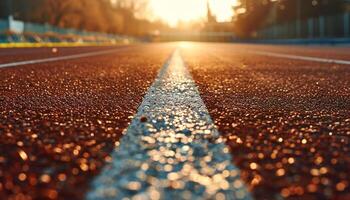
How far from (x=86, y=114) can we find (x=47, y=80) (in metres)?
2.06

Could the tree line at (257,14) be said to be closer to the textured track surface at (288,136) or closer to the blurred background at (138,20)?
the blurred background at (138,20)

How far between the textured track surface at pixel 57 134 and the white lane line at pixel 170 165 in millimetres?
58

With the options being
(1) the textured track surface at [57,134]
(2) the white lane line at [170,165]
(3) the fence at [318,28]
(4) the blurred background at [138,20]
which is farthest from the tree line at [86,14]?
(2) the white lane line at [170,165]

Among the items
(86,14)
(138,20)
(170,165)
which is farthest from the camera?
(138,20)

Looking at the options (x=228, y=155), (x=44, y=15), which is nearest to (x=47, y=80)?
(x=228, y=155)

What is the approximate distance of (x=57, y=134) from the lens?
179 centimetres

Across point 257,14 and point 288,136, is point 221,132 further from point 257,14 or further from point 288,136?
point 257,14

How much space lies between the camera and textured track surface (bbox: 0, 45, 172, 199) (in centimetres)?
117

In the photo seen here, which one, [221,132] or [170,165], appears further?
[221,132]

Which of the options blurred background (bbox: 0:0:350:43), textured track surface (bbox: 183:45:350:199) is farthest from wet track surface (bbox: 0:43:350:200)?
blurred background (bbox: 0:0:350:43)

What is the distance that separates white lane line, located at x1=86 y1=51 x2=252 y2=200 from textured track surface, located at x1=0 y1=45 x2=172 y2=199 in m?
0.06

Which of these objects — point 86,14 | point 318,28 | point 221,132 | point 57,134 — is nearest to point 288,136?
point 221,132

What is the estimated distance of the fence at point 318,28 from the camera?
36469 mm

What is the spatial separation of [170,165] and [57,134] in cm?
68
